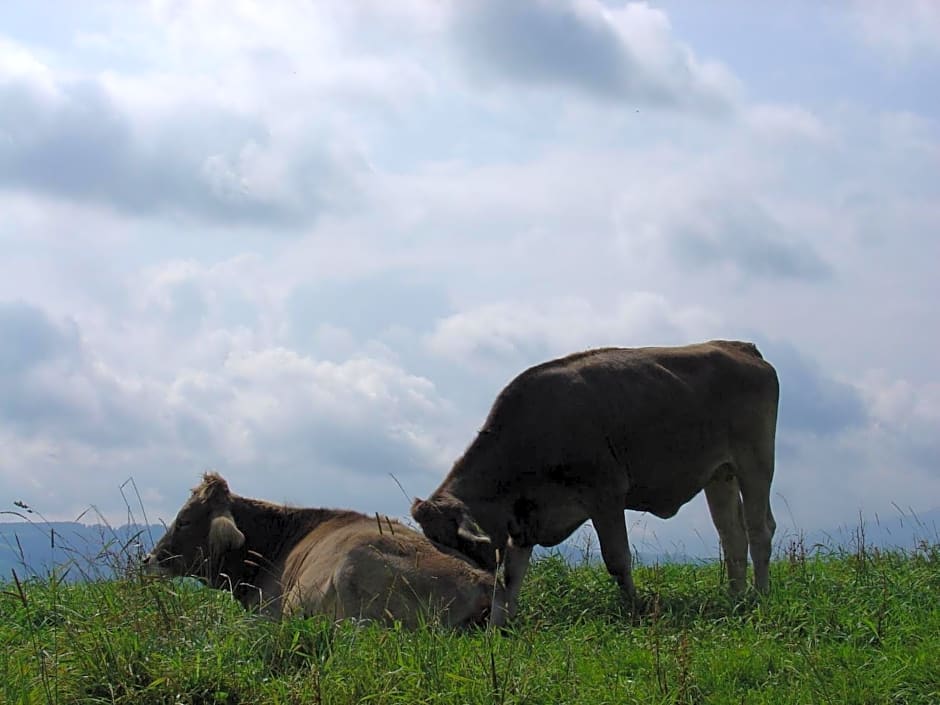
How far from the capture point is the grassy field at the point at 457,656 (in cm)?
705

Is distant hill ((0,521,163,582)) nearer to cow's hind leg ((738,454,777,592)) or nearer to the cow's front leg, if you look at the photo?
the cow's front leg

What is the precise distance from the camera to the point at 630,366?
43.0 feet

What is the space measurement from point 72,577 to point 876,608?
6456 mm

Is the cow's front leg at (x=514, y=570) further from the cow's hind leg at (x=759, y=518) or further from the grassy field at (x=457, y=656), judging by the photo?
the cow's hind leg at (x=759, y=518)

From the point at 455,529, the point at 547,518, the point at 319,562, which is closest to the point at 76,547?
the point at 319,562

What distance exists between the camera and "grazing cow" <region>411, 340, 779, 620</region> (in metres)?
12.3

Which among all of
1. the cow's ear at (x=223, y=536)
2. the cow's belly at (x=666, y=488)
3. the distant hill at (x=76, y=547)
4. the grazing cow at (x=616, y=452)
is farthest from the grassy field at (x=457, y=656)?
the cow's belly at (x=666, y=488)

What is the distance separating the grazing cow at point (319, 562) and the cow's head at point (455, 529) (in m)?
0.26

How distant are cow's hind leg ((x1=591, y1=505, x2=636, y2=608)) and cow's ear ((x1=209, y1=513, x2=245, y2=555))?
3.52 metres

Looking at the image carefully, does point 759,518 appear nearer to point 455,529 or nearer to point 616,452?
point 616,452

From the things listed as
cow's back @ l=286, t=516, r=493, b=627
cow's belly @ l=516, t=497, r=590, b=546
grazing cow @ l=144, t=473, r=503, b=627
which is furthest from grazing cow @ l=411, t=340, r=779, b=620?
cow's back @ l=286, t=516, r=493, b=627

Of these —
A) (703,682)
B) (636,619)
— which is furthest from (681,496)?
Result: (703,682)

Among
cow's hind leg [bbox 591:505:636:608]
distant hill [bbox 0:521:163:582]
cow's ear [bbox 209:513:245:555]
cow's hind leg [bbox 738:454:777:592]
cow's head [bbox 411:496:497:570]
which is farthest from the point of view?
cow's hind leg [bbox 738:454:777:592]

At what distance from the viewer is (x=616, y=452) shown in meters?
12.6
